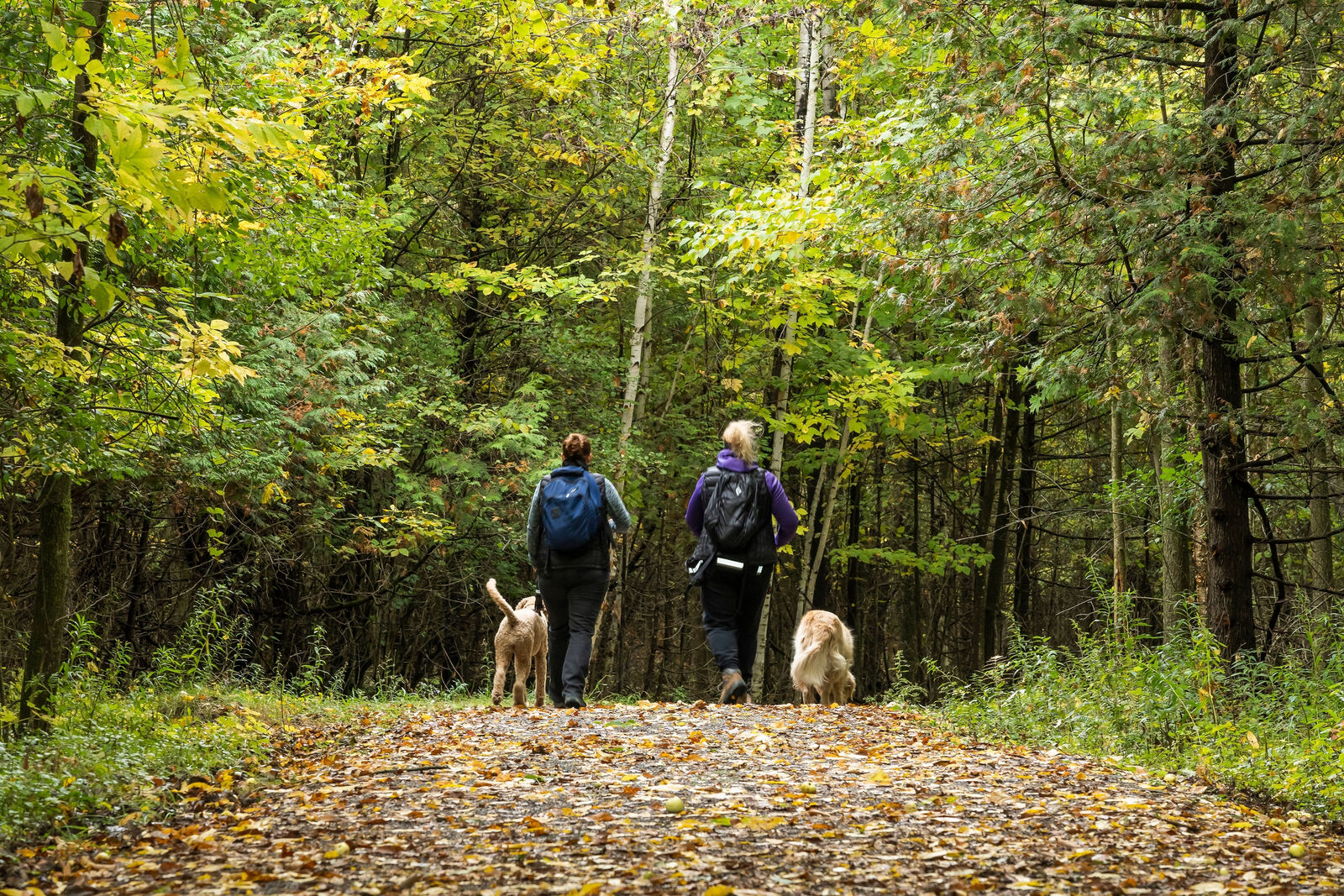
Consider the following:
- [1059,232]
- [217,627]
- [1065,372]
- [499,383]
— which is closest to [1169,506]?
[1065,372]

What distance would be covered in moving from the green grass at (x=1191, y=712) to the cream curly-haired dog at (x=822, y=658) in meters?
1.17

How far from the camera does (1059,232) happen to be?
803cm

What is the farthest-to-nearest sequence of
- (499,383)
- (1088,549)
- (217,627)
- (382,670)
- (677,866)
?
(1088,549) < (499,383) < (382,670) < (217,627) < (677,866)

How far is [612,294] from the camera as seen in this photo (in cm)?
1537

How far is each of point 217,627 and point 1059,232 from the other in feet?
22.6

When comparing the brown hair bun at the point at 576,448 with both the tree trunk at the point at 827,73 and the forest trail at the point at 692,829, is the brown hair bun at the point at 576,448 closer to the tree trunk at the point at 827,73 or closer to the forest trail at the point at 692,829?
the forest trail at the point at 692,829

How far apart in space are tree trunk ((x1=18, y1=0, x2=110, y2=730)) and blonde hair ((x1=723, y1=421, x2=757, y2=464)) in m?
5.02

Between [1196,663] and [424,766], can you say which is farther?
[1196,663]

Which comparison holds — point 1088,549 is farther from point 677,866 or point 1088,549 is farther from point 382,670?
point 677,866

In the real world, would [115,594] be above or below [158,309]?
below

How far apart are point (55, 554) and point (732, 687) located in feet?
17.0

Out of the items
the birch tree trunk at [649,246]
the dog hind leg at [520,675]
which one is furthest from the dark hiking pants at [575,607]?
the birch tree trunk at [649,246]

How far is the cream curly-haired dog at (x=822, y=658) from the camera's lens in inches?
366

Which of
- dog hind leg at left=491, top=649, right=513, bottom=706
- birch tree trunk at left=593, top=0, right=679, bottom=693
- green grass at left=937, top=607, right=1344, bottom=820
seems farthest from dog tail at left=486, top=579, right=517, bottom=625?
birch tree trunk at left=593, top=0, right=679, bottom=693
